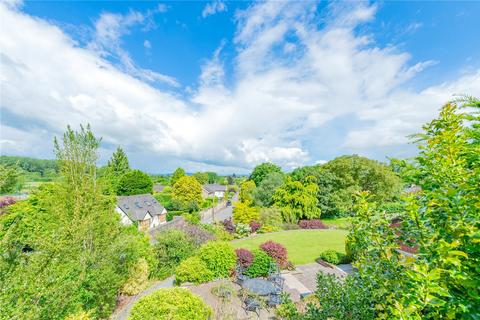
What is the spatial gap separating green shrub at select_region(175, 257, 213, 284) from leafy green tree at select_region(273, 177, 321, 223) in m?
16.8

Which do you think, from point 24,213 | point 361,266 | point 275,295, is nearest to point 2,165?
point 361,266

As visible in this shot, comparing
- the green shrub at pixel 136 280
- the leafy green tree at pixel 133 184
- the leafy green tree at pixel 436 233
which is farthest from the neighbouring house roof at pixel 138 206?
the leafy green tree at pixel 436 233

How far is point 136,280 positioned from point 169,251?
2997 millimetres

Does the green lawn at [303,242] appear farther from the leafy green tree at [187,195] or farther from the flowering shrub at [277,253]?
the leafy green tree at [187,195]

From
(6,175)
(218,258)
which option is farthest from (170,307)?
(218,258)

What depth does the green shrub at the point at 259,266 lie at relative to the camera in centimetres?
1356

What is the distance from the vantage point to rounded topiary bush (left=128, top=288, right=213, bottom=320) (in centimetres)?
690

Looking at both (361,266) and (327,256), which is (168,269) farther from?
(361,266)

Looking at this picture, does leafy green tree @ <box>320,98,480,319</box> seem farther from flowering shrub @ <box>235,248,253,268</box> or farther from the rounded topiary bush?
flowering shrub @ <box>235,248,253,268</box>

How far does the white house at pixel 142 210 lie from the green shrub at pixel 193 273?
60.1 ft

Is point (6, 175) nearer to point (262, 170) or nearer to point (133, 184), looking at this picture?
point (133, 184)

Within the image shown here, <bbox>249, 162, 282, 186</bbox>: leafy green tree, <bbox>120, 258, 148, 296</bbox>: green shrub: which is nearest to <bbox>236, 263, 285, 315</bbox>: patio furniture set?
<bbox>120, 258, 148, 296</bbox>: green shrub

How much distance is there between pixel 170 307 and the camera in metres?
6.94

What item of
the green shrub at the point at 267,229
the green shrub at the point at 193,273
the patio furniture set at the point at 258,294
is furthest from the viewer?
the green shrub at the point at 267,229
